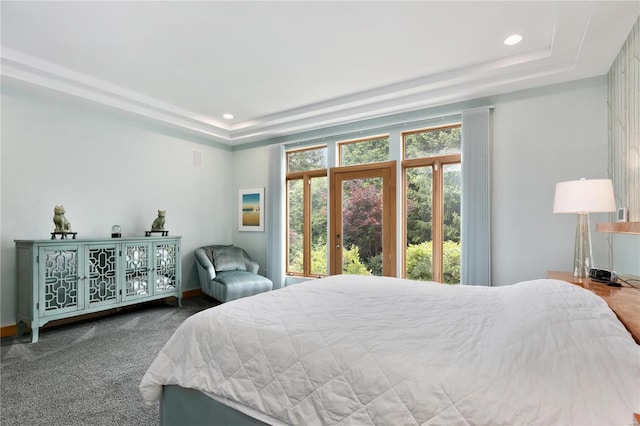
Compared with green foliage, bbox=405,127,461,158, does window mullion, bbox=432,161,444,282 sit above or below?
below

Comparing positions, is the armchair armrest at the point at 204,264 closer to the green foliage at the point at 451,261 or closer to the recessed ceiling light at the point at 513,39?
the green foliage at the point at 451,261

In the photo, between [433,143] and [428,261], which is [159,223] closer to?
[428,261]

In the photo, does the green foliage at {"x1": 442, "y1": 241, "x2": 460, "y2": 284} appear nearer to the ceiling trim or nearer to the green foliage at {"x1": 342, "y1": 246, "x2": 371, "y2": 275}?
the green foliage at {"x1": 342, "y1": 246, "x2": 371, "y2": 275}

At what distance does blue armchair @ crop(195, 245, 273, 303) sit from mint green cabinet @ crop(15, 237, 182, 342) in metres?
0.52

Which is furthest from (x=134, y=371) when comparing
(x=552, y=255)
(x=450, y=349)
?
(x=552, y=255)

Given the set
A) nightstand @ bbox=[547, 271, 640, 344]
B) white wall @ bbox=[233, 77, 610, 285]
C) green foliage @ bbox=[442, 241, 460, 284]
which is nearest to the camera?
nightstand @ bbox=[547, 271, 640, 344]

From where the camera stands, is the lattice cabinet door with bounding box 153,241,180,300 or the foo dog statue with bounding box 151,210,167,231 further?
the foo dog statue with bounding box 151,210,167,231

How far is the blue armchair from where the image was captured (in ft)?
14.4

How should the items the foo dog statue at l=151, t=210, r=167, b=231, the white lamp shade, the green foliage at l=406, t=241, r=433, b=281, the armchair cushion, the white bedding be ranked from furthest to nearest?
the armchair cushion
the foo dog statue at l=151, t=210, r=167, b=231
the green foliage at l=406, t=241, r=433, b=281
the white lamp shade
the white bedding

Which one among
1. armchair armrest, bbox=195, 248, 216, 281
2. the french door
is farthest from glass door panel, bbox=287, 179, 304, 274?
armchair armrest, bbox=195, 248, 216, 281

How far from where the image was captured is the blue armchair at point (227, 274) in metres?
4.40

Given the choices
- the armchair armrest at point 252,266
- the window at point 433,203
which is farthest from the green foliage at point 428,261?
the armchair armrest at point 252,266

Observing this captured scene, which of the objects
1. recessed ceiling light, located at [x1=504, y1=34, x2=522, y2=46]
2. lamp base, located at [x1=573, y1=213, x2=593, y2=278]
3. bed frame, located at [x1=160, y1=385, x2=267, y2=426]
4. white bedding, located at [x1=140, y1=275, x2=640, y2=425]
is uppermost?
recessed ceiling light, located at [x1=504, y1=34, x2=522, y2=46]

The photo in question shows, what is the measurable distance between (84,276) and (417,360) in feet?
12.6
